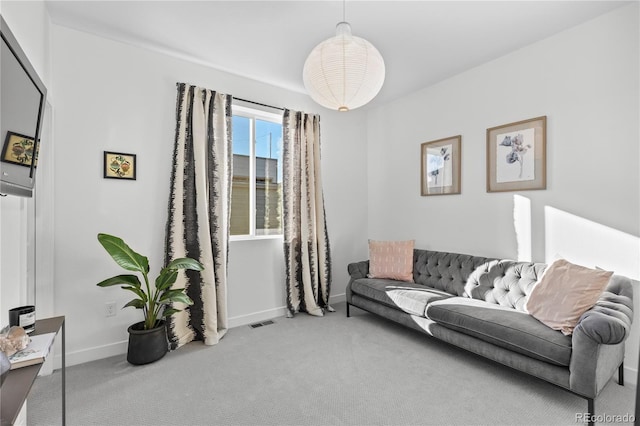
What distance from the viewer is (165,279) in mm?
2613

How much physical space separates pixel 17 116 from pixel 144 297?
161 cm

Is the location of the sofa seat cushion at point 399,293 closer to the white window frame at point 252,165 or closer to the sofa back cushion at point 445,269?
the sofa back cushion at point 445,269

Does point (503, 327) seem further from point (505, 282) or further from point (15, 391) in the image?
point (15, 391)

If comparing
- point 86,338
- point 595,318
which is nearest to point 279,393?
point 86,338

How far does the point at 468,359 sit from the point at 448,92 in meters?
2.74

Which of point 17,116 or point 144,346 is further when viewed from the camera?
point 144,346

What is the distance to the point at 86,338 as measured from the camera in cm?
265

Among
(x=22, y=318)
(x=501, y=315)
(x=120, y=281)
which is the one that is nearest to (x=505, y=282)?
(x=501, y=315)

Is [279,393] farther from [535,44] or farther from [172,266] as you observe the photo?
[535,44]

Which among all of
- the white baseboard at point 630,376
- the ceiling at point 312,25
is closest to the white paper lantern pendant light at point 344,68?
the ceiling at point 312,25

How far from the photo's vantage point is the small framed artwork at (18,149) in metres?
1.35

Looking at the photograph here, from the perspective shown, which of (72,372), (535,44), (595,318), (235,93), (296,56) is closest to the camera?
(595,318)

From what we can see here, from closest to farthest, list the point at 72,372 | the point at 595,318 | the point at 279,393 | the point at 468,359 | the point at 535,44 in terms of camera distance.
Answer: the point at 595,318 → the point at 279,393 → the point at 72,372 → the point at 468,359 → the point at 535,44

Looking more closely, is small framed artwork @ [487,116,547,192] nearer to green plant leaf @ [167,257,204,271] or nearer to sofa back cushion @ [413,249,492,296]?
sofa back cushion @ [413,249,492,296]
